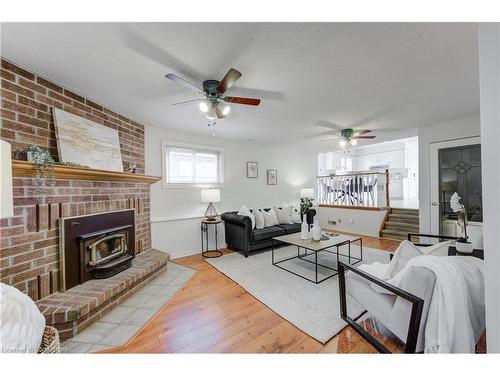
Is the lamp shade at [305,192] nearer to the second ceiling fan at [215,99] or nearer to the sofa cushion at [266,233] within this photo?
the sofa cushion at [266,233]

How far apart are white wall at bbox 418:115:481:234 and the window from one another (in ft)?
12.9

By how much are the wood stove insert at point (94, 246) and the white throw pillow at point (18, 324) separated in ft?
3.18

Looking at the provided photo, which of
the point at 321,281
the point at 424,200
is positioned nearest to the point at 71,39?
the point at 321,281

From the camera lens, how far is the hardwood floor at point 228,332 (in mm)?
1546

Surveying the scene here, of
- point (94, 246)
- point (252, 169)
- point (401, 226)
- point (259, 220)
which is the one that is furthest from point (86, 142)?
point (401, 226)

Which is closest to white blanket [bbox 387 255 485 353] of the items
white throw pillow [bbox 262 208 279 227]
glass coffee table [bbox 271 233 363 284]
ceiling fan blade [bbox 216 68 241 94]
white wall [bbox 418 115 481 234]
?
glass coffee table [bbox 271 233 363 284]

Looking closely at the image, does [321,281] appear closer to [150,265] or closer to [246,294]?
[246,294]

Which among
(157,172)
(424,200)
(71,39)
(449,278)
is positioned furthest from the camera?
(424,200)

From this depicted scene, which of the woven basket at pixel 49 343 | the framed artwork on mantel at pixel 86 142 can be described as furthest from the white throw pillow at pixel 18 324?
the framed artwork on mantel at pixel 86 142

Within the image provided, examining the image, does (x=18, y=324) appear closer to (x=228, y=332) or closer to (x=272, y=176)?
(x=228, y=332)

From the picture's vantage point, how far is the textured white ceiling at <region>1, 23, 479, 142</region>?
4.42 ft
